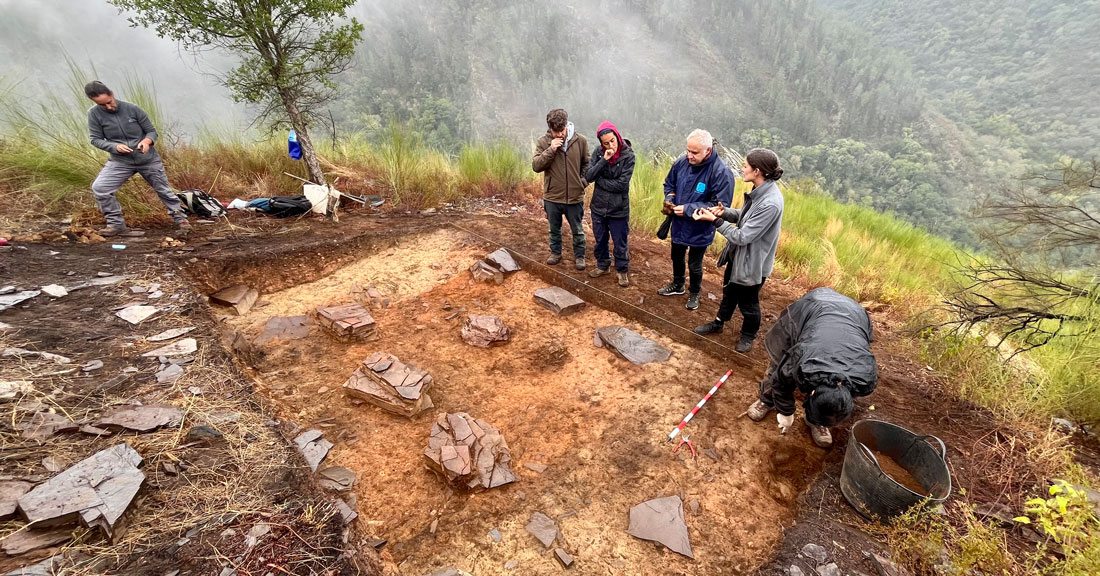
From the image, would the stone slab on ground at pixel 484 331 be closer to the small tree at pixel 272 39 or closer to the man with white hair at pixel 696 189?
the man with white hair at pixel 696 189

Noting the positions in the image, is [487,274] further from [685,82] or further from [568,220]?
[685,82]

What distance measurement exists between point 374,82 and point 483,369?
1570 inches

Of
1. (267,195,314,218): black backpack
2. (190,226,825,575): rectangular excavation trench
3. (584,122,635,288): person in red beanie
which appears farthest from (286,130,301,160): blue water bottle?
(584,122,635,288): person in red beanie

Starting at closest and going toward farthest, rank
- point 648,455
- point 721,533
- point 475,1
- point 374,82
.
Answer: point 721,533 → point 648,455 → point 374,82 → point 475,1

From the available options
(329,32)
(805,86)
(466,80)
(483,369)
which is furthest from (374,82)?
(805,86)

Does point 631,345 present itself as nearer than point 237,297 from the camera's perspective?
Yes

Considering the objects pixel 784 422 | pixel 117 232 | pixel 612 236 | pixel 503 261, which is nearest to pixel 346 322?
pixel 503 261

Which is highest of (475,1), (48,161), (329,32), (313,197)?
(475,1)

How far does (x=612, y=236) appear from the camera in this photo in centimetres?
446

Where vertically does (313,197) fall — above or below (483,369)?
above

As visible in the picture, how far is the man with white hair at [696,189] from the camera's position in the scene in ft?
11.3

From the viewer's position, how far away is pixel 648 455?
108 inches

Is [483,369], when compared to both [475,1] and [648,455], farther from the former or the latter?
[475,1]

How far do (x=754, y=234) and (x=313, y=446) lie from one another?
10.7 feet
